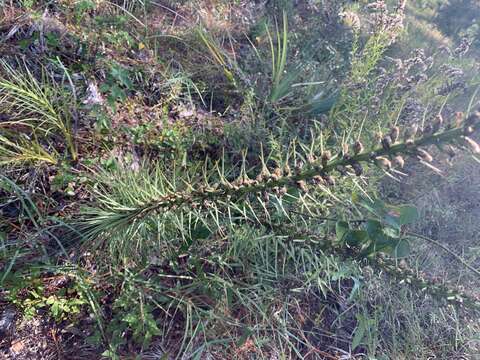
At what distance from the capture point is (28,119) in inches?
75.0

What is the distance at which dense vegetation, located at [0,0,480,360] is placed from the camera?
1.71 m

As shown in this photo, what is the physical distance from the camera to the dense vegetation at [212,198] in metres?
1.71

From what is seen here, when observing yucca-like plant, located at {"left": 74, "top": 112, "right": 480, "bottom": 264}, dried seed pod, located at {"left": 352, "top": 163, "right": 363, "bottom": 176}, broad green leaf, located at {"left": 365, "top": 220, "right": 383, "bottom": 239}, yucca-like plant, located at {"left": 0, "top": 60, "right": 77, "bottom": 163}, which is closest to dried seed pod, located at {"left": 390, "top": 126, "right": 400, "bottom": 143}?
yucca-like plant, located at {"left": 74, "top": 112, "right": 480, "bottom": 264}

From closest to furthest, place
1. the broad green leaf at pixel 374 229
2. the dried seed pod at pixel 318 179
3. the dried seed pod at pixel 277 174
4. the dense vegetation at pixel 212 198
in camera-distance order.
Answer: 1. the dried seed pod at pixel 318 179
2. the dried seed pod at pixel 277 174
3. the broad green leaf at pixel 374 229
4. the dense vegetation at pixel 212 198

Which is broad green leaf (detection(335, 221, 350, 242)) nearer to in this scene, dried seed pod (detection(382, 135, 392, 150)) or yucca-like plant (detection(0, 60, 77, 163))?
dried seed pod (detection(382, 135, 392, 150))

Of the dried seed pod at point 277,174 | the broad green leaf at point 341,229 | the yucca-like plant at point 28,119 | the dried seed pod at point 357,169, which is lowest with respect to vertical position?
the yucca-like plant at point 28,119

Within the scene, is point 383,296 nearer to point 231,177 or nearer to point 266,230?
point 266,230

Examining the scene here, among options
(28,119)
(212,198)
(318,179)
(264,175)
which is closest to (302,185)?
(318,179)

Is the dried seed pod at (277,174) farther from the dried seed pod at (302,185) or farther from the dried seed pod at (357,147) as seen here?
the dried seed pod at (357,147)

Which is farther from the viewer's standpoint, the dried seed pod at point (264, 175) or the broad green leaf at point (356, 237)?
the broad green leaf at point (356, 237)

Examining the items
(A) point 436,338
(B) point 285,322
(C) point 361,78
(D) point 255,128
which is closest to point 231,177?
(D) point 255,128

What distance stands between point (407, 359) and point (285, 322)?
0.77 m

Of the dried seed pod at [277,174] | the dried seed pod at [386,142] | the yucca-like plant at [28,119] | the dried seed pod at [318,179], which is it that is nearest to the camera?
the dried seed pod at [386,142]

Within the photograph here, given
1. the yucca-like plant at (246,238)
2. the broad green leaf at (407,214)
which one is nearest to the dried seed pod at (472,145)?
the yucca-like plant at (246,238)
